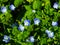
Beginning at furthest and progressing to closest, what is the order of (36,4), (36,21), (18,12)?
(18,12), (36,4), (36,21)

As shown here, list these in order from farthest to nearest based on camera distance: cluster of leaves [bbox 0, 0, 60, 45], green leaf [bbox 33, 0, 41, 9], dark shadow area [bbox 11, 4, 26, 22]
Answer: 1. dark shadow area [bbox 11, 4, 26, 22]
2. green leaf [bbox 33, 0, 41, 9]
3. cluster of leaves [bbox 0, 0, 60, 45]

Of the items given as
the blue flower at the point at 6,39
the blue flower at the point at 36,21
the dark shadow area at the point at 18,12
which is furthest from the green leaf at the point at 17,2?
the blue flower at the point at 6,39

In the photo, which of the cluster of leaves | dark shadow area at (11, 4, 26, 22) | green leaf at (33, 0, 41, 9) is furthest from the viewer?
dark shadow area at (11, 4, 26, 22)

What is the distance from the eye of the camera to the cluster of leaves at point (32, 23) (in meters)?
2.91

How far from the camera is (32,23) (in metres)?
2.98

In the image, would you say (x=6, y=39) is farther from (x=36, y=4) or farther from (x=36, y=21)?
(x=36, y=4)

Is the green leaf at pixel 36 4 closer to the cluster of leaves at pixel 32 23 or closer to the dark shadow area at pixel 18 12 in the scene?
the cluster of leaves at pixel 32 23

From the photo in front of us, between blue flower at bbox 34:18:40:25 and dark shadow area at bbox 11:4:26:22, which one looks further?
dark shadow area at bbox 11:4:26:22

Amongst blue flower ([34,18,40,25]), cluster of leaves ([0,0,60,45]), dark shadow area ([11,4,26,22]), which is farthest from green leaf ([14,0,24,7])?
blue flower ([34,18,40,25])

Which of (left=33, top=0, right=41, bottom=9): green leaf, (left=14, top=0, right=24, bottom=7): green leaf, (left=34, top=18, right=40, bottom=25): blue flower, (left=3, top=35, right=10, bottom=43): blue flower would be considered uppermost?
(left=14, top=0, right=24, bottom=7): green leaf

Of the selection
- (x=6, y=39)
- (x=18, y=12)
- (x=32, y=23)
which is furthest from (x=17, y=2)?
(x=6, y=39)

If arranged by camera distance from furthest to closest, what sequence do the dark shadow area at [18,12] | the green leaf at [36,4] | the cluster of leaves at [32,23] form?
the dark shadow area at [18,12] → the green leaf at [36,4] → the cluster of leaves at [32,23]

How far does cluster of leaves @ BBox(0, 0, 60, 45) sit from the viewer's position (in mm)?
2912

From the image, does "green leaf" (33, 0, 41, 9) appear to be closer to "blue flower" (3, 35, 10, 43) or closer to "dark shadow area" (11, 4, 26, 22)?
"dark shadow area" (11, 4, 26, 22)
